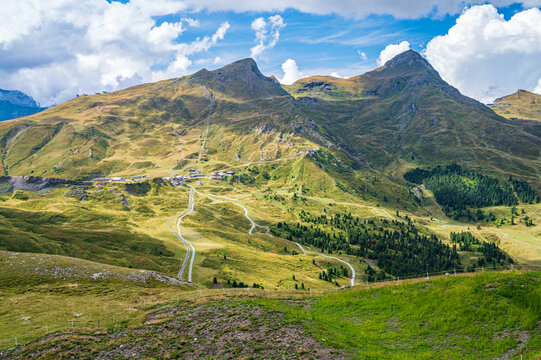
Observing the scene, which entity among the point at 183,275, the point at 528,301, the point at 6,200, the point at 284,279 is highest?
the point at 6,200

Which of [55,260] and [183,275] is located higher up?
[55,260]

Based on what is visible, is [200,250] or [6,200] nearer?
[200,250]

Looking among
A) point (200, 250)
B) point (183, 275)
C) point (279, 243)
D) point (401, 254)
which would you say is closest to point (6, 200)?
point (200, 250)

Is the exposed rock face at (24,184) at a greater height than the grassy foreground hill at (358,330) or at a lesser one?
greater

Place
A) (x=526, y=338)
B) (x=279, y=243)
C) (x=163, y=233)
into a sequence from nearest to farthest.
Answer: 1. (x=526, y=338)
2. (x=163, y=233)
3. (x=279, y=243)

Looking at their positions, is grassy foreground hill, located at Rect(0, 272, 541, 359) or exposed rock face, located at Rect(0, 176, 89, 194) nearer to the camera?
grassy foreground hill, located at Rect(0, 272, 541, 359)

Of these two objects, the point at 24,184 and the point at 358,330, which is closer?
the point at 358,330

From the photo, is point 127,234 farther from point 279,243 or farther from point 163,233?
point 279,243

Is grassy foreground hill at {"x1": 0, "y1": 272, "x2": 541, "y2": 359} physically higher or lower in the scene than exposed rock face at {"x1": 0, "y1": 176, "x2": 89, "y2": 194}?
lower

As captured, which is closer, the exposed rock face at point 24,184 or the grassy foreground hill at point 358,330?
the grassy foreground hill at point 358,330

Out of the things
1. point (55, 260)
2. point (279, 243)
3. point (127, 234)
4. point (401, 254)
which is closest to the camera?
point (55, 260)

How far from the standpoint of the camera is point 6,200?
174 m

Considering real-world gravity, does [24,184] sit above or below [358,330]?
above

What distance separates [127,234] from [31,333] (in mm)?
95060
